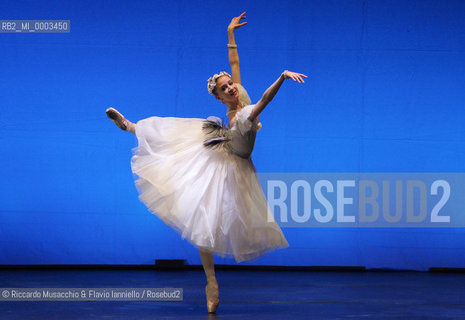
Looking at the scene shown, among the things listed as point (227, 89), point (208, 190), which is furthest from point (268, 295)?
point (227, 89)

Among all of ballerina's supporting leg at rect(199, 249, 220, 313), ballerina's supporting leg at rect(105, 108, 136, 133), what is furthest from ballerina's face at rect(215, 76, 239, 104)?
ballerina's supporting leg at rect(199, 249, 220, 313)

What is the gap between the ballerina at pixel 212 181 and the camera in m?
2.56

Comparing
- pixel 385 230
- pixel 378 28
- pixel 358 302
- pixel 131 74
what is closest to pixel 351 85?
pixel 378 28

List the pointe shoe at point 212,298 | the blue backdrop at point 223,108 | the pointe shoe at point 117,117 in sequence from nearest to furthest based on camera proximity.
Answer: the pointe shoe at point 212,298
the pointe shoe at point 117,117
the blue backdrop at point 223,108

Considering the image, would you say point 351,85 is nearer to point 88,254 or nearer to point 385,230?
point 385,230

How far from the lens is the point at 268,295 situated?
309cm

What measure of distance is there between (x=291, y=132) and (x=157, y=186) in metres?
1.87

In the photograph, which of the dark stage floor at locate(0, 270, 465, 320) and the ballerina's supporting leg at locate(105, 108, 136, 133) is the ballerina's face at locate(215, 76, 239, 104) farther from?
the dark stage floor at locate(0, 270, 465, 320)

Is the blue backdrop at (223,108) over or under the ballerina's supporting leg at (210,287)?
over

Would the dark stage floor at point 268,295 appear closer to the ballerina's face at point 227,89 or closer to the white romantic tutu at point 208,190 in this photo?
the white romantic tutu at point 208,190

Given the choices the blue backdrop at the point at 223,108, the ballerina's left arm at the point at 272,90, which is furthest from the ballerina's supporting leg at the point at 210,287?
the blue backdrop at the point at 223,108

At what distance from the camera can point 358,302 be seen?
9.24ft

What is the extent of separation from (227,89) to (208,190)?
469 mm

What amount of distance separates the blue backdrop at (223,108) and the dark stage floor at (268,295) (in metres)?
0.25
